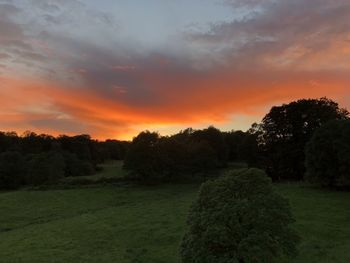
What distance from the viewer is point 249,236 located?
2172 centimetres

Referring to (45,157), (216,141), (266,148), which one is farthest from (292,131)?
(45,157)

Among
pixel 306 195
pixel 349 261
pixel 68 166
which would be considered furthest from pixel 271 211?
pixel 68 166

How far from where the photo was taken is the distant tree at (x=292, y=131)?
258 ft

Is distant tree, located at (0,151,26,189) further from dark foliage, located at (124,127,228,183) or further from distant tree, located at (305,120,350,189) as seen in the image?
distant tree, located at (305,120,350,189)

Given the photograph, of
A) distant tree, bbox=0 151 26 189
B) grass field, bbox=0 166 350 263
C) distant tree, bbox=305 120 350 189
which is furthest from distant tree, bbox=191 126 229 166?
distant tree, bbox=305 120 350 189

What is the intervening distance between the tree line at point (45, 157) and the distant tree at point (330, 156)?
54488mm

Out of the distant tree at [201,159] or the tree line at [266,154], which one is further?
the distant tree at [201,159]

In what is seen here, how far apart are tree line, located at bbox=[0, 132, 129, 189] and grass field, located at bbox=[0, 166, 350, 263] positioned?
24.6 metres

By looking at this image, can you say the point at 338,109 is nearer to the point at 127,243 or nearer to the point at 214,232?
the point at 127,243

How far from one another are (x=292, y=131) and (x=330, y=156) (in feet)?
72.8

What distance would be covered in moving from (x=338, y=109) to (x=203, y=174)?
31.4 metres

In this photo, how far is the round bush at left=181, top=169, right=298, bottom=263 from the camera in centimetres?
2167

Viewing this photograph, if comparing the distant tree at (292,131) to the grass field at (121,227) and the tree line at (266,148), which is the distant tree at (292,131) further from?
the grass field at (121,227)

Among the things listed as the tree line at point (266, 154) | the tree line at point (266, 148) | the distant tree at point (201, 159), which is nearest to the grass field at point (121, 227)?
the tree line at point (266, 154)
